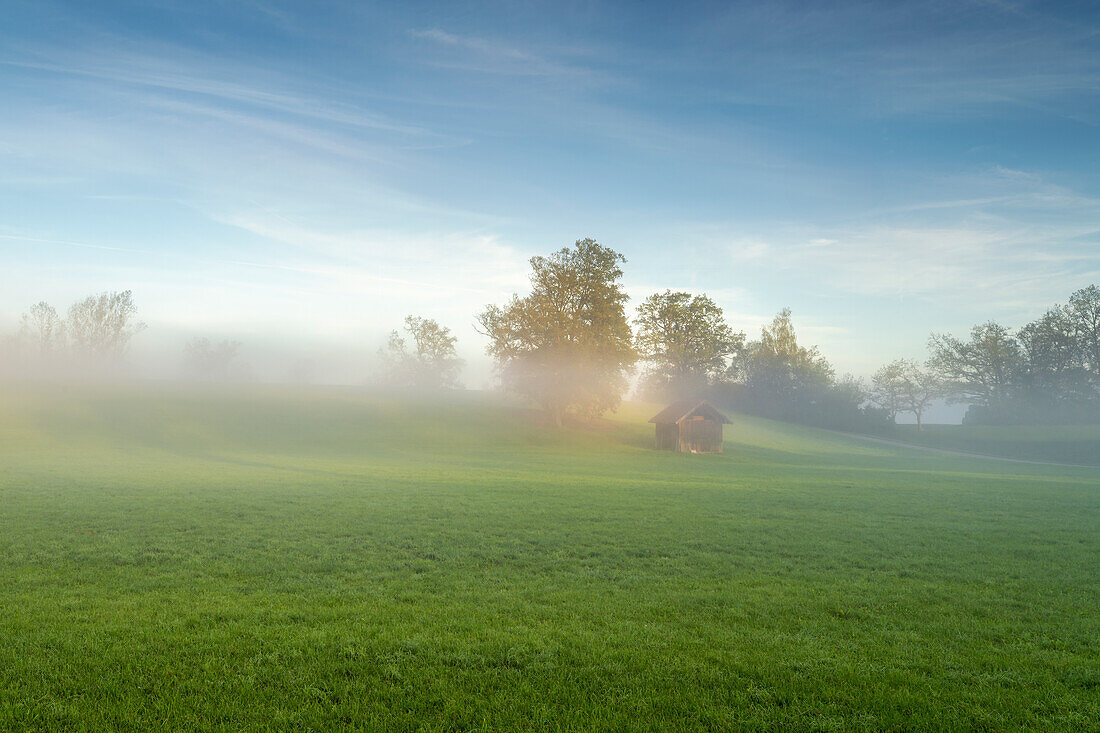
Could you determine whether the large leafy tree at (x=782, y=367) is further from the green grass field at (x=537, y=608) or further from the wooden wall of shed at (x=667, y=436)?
the green grass field at (x=537, y=608)

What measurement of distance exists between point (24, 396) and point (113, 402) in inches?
379

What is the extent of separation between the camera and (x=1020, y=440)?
233ft

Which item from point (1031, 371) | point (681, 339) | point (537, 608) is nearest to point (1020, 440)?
point (1031, 371)

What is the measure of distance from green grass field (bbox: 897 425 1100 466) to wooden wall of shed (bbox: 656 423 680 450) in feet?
129

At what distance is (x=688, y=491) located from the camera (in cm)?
2647

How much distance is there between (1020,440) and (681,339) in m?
44.6

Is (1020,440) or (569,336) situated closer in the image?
(569,336)

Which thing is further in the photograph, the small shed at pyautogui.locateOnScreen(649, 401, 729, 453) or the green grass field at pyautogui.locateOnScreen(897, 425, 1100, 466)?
the green grass field at pyautogui.locateOnScreen(897, 425, 1100, 466)

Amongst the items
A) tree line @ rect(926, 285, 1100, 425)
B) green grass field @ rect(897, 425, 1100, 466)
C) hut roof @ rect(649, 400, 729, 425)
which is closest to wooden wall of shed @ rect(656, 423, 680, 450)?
hut roof @ rect(649, 400, 729, 425)

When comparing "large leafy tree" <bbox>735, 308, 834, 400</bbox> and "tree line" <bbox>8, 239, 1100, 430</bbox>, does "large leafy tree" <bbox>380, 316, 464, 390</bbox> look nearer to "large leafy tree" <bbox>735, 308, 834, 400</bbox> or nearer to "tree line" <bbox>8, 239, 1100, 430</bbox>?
"tree line" <bbox>8, 239, 1100, 430</bbox>

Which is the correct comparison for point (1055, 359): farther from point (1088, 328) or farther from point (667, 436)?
point (667, 436)

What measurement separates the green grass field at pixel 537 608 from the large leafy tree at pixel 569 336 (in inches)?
1260

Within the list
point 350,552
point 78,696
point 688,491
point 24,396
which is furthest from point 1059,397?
point 24,396

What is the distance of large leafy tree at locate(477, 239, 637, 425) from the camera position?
191 feet
